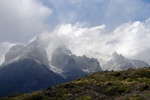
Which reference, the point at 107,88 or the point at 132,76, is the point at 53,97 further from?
the point at 132,76

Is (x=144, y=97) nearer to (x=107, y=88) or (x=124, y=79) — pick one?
(x=107, y=88)

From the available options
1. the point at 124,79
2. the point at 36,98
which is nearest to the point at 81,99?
the point at 36,98

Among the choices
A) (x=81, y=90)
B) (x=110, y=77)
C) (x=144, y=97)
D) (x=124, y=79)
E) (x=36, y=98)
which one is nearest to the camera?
(x=144, y=97)

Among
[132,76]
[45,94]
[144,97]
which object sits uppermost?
[132,76]

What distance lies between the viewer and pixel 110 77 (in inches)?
4087

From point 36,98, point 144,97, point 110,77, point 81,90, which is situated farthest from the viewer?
point 110,77

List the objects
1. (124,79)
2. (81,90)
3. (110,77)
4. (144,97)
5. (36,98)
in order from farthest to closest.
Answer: (110,77), (124,79), (81,90), (36,98), (144,97)

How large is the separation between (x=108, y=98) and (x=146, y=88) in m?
10.8

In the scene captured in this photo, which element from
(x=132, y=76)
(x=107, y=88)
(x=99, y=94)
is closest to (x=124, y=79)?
(x=132, y=76)

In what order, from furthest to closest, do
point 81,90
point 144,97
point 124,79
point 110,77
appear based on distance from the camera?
point 110,77
point 124,79
point 81,90
point 144,97

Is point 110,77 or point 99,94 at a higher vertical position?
point 110,77

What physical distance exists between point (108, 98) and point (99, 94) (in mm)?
3623

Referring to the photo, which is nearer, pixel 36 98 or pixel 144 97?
pixel 144 97

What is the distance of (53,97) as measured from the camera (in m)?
72.4
